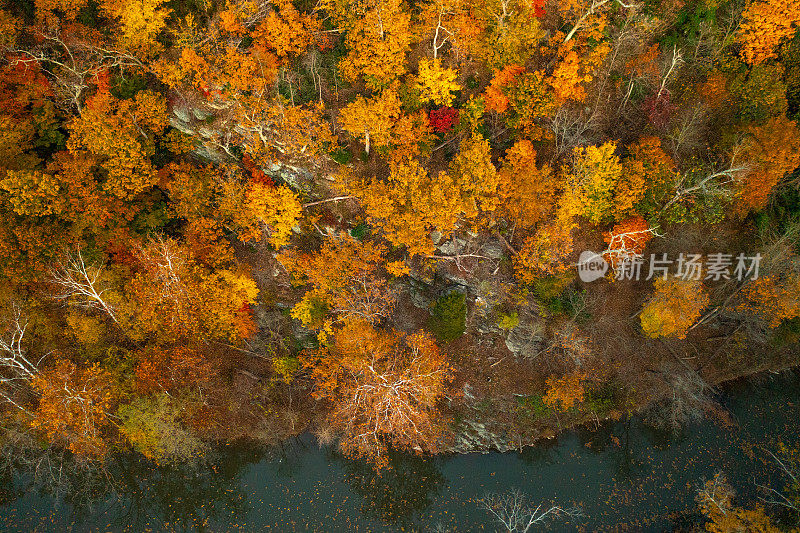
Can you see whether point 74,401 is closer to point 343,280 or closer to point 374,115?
point 343,280

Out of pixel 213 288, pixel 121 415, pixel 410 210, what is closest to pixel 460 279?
pixel 410 210

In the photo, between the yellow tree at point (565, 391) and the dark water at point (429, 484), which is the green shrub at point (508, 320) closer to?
the yellow tree at point (565, 391)

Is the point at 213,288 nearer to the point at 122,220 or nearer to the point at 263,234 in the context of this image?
the point at 263,234

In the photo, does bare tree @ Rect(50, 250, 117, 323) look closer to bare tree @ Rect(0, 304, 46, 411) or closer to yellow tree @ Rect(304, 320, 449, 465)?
bare tree @ Rect(0, 304, 46, 411)

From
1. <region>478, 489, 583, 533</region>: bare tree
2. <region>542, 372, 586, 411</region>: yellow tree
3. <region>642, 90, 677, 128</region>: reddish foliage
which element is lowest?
<region>478, 489, 583, 533</region>: bare tree

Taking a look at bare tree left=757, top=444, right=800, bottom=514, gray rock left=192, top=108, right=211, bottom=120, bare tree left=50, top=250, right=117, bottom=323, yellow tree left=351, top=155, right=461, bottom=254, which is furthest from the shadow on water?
gray rock left=192, top=108, right=211, bottom=120

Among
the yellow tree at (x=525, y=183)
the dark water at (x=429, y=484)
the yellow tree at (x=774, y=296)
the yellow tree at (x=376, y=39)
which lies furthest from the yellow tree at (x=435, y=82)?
the dark water at (x=429, y=484)
